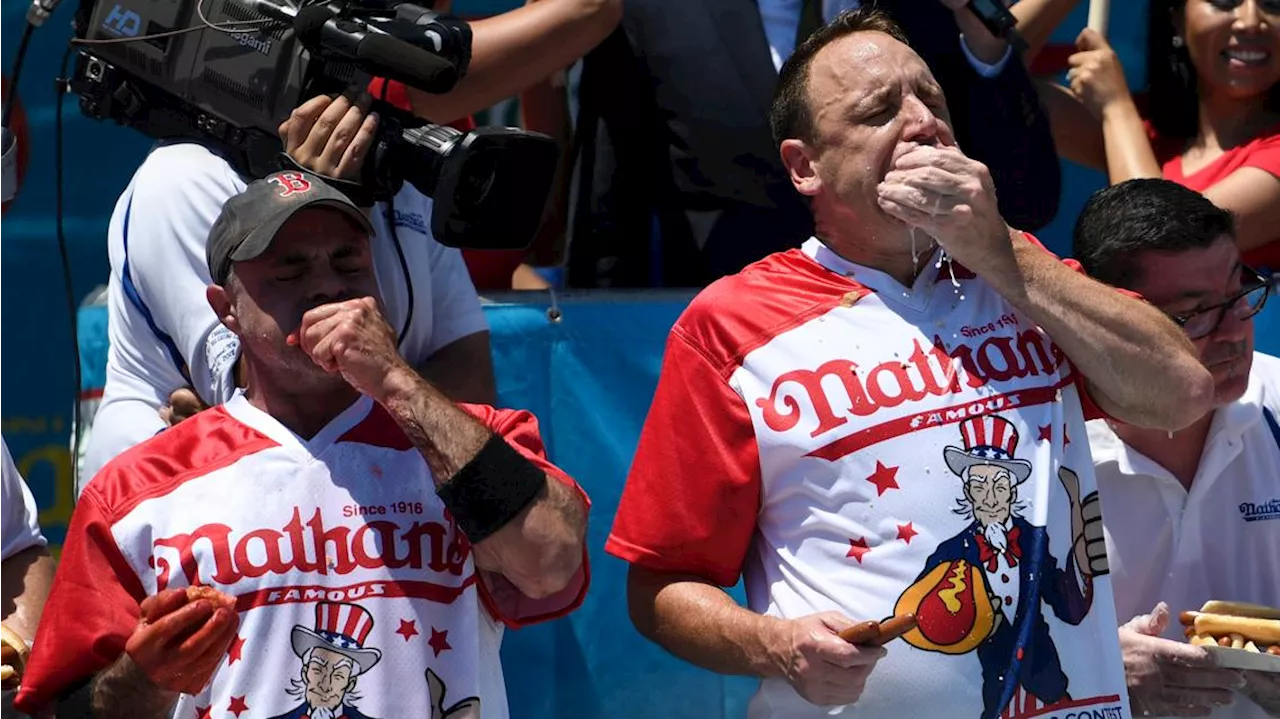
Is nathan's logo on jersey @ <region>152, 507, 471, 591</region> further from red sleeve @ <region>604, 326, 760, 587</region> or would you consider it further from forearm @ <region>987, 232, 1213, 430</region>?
forearm @ <region>987, 232, 1213, 430</region>

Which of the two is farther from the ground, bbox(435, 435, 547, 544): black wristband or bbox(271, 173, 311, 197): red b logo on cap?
bbox(271, 173, 311, 197): red b logo on cap

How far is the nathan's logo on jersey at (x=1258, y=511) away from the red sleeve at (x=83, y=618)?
6.05 ft

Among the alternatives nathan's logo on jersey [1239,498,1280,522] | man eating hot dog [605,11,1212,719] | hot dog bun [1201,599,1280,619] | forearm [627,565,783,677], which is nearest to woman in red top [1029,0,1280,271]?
nathan's logo on jersey [1239,498,1280,522]

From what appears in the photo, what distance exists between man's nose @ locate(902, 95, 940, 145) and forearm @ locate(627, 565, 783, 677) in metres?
0.74

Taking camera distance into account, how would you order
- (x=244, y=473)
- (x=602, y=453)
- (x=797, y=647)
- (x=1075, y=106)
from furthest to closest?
1. (x=1075, y=106)
2. (x=602, y=453)
3. (x=244, y=473)
4. (x=797, y=647)

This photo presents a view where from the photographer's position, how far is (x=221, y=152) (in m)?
3.43

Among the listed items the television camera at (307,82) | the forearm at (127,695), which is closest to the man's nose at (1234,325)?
the television camera at (307,82)

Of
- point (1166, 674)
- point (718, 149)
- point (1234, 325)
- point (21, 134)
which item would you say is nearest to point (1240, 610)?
point (1166, 674)

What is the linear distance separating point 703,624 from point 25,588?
1127 mm

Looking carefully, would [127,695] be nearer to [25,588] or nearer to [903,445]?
[25,588]

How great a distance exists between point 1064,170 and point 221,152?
99.9 inches

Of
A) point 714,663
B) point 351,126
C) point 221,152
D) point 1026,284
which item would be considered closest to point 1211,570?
point 1026,284

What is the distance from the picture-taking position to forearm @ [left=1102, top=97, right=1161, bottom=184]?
14.3ft

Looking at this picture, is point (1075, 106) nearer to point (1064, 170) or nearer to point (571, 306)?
point (1064, 170)
